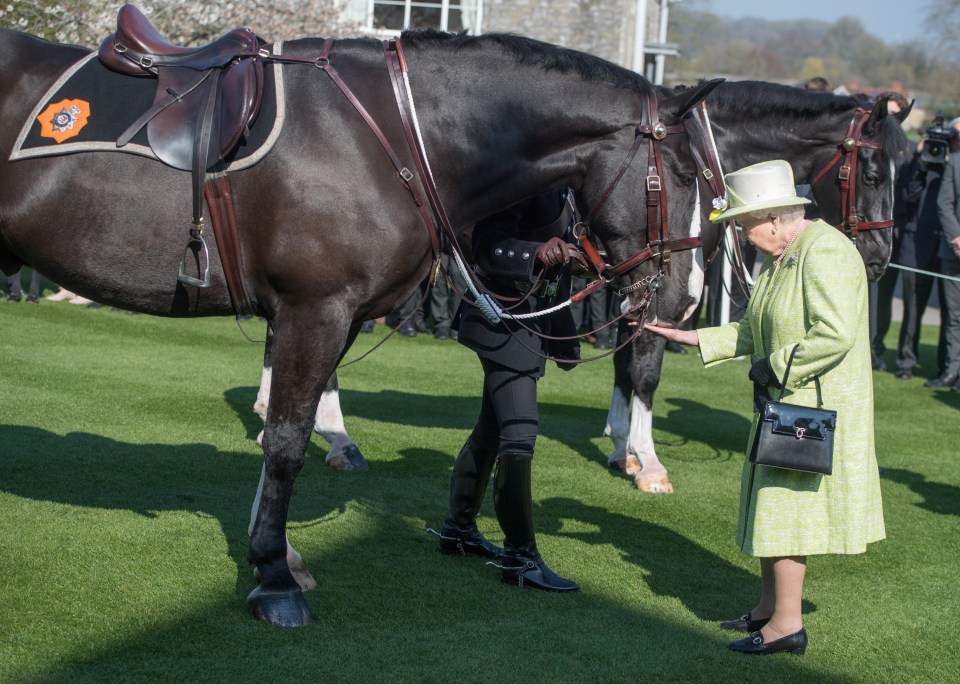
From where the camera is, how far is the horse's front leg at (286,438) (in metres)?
3.92

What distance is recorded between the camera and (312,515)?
5.33m

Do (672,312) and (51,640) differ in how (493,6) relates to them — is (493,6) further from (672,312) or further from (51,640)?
(51,640)

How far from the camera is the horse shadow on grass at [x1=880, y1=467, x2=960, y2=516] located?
6375 millimetres

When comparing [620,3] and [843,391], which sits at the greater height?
[620,3]

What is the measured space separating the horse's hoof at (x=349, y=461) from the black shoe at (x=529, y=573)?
186 cm

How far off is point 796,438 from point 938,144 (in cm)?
797

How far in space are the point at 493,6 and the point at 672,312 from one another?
14.0 meters

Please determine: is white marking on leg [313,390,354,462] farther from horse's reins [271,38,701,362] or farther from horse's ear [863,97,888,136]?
horse's ear [863,97,888,136]

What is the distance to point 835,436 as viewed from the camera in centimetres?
395

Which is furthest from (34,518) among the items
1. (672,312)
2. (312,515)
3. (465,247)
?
(672,312)

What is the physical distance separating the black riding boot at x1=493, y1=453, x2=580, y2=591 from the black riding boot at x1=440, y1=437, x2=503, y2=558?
0.27m

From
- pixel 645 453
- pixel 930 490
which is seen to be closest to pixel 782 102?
pixel 645 453

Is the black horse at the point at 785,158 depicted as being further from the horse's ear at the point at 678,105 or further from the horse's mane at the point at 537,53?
the horse's mane at the point at 537,53

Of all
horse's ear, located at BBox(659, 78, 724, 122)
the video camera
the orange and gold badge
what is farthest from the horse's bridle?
the orange and gold badge
